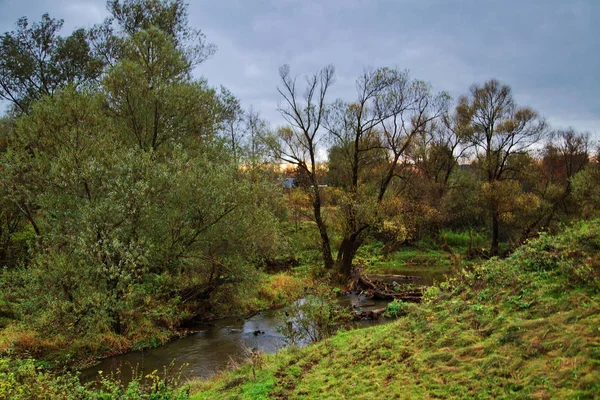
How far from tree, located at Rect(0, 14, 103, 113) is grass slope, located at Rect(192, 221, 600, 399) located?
2702 cm

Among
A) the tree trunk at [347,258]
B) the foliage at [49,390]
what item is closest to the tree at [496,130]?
the tree trunk at [347,258]

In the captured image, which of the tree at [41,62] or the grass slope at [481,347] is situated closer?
the grass slope at [481,347]

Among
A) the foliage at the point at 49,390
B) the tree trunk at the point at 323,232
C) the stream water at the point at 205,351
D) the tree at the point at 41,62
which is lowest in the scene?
the stream water at the point at 205,351

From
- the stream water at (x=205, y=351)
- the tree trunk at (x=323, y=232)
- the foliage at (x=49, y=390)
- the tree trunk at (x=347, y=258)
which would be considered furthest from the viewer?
the tree trunk at (x=323, y=232)

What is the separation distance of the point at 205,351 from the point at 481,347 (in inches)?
420

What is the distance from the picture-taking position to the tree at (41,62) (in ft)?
91.4

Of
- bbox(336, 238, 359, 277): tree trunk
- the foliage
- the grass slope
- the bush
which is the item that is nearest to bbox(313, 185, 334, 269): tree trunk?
bbox(336, 238, 359, 277): tree trunk

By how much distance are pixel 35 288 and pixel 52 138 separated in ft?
26.7

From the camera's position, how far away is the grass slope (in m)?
6.28

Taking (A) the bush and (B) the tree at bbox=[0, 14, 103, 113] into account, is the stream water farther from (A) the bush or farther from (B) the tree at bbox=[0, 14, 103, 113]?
(B) the tree at bbox=[0, 14, 103, 113]

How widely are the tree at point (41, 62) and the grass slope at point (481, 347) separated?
27.0 m

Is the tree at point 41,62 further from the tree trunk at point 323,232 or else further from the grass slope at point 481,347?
the grass slope at point 481,347

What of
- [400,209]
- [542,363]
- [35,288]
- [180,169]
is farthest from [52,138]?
[542,363]

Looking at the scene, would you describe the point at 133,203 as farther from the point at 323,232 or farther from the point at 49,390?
the point at 323,232
